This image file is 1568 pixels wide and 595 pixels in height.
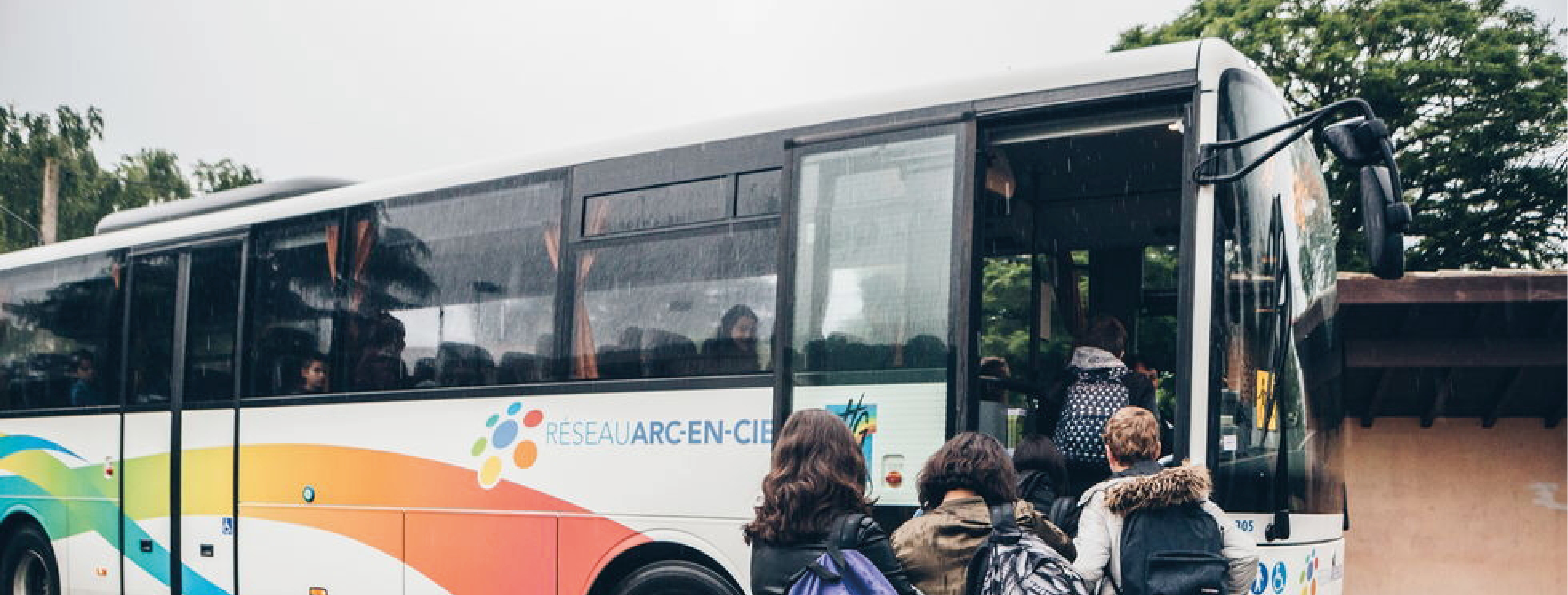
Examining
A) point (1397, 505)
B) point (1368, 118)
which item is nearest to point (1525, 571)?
point (1397, 505)

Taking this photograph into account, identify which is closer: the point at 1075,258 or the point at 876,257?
the point at 876,257

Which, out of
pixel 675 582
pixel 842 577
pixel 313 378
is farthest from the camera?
pixel 313 378

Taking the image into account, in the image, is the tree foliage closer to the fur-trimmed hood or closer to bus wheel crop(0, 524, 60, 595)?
bus wheel crop(0, 524, 60, 595)

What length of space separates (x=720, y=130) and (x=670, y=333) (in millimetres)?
966

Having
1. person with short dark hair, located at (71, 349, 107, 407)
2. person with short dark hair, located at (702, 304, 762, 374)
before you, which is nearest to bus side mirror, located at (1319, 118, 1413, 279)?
person with short dark hair, located at (702, 304, 762, 374)

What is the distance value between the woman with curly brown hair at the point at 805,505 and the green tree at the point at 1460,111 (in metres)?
18.5

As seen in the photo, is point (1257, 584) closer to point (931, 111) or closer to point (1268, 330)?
point (1268, 330)

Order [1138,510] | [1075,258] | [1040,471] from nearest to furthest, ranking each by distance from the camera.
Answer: [1138,510] < [1040,471] < [1075,258]

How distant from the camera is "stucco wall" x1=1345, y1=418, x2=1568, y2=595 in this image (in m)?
11.7

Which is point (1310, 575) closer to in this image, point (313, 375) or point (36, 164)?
point (313, 375)

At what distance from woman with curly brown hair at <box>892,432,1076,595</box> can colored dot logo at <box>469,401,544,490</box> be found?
2819mm

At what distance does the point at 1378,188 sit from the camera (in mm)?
4520

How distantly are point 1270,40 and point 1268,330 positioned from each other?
19592mm

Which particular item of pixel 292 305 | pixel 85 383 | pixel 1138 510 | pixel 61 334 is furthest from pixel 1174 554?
pixel 61 334
